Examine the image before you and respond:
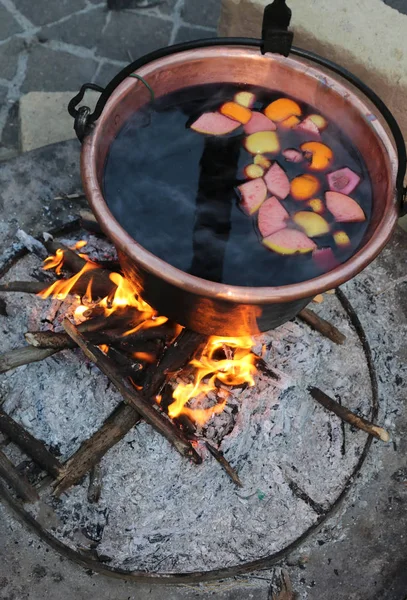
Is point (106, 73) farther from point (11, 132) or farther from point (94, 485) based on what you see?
point (94, 485)

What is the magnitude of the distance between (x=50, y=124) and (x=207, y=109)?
5.12ft

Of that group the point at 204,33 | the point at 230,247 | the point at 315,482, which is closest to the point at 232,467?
the point at 315,482

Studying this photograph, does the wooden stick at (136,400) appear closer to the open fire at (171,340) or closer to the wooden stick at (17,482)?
the open fire at (171,340)

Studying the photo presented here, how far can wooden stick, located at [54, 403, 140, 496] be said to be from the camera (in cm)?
295

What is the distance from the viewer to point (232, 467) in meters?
3.11

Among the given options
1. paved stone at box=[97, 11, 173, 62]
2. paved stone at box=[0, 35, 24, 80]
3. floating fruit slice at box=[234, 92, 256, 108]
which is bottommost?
paved stone at box=[0, 35, 24, 80]

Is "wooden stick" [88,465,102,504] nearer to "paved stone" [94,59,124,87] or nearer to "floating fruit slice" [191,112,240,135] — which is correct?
"floating fruit slice" [191,112,240,135]

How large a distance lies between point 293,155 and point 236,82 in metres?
0.49

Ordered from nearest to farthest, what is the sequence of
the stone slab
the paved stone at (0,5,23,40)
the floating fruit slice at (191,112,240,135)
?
the floating fruit slice at (191,112,240,135), the stone slab, the paved stone at (0,5,23,40)

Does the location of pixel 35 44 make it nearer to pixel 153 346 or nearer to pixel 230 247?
pixel 153 346

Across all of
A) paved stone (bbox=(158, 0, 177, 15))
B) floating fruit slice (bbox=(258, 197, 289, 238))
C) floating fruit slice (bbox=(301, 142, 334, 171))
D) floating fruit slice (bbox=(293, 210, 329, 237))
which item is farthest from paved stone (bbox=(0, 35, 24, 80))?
floating fruit slice (bbox=(293, 210, 329, 237))

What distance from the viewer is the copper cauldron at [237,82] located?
2252mm

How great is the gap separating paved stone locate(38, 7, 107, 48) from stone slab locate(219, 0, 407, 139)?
64.1 inches

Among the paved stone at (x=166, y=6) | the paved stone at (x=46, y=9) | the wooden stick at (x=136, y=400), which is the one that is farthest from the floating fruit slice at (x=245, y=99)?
the paved stone at (x=46, y=9)
